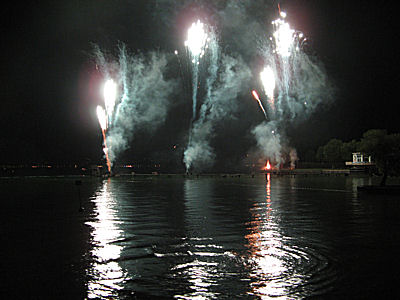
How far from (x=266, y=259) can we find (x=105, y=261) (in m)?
3.07

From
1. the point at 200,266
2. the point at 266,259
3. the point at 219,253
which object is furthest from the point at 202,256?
the point at 266,259

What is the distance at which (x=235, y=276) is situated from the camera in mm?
6898

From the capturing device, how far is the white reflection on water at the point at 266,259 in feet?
20.2

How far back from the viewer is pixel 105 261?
8.10 meters

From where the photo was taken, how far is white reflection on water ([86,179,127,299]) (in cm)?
630

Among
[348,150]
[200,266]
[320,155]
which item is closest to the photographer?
[200,266]

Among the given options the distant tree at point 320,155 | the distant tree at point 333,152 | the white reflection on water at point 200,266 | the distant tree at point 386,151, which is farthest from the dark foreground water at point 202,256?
the distant tree at point 320,155

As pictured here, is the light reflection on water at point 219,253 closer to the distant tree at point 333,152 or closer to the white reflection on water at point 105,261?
the white reflection on water at point 105,261

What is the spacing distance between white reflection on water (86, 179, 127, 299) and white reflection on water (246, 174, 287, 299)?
214 centimetres

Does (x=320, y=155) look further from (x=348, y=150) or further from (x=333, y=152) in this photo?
(x=348, y=150)

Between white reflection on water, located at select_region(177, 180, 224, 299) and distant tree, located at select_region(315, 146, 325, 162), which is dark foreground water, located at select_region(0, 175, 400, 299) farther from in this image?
distant tree, located at select_region(315, 146, 325, 162)

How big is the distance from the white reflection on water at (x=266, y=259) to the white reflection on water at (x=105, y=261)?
2139 mm

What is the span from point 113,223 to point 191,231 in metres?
3.12

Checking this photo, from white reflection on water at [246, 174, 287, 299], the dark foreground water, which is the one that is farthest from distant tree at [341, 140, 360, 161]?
white reflection on water at [246, 174, 287, 299]
